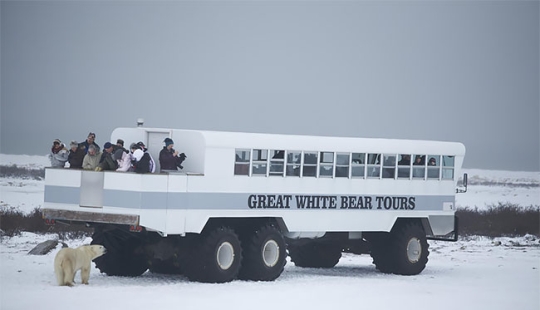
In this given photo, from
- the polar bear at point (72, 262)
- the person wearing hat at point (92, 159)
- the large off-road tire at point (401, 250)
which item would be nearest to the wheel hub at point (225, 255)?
the polar bear at point (72, 262)

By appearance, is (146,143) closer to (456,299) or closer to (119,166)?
(119,166)

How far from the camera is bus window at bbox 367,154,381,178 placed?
2870cm

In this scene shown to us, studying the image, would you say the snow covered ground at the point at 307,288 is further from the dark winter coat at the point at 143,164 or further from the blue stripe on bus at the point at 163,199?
the dark winter coat at the point at 143,164

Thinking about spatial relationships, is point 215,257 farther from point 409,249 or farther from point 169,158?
point 409,249

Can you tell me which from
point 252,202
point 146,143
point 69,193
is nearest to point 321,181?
point 252,202

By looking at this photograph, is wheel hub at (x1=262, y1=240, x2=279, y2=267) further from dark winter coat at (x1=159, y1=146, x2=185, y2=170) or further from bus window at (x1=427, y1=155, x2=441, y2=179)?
bus window at (x1=427, y1=155, x2=441, y2=179)

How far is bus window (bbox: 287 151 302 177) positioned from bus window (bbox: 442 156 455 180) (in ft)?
16.0

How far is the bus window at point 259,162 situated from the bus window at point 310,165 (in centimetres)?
118

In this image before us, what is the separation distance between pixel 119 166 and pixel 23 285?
2997mm

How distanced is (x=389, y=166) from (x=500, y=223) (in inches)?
699

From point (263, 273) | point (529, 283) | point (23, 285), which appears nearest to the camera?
point (23, 285)

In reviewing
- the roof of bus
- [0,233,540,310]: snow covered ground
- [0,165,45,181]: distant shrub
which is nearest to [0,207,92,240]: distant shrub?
[0,233,540,310]: snow covered ground

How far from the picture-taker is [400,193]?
96.3 feet

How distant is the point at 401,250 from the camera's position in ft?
95.6
